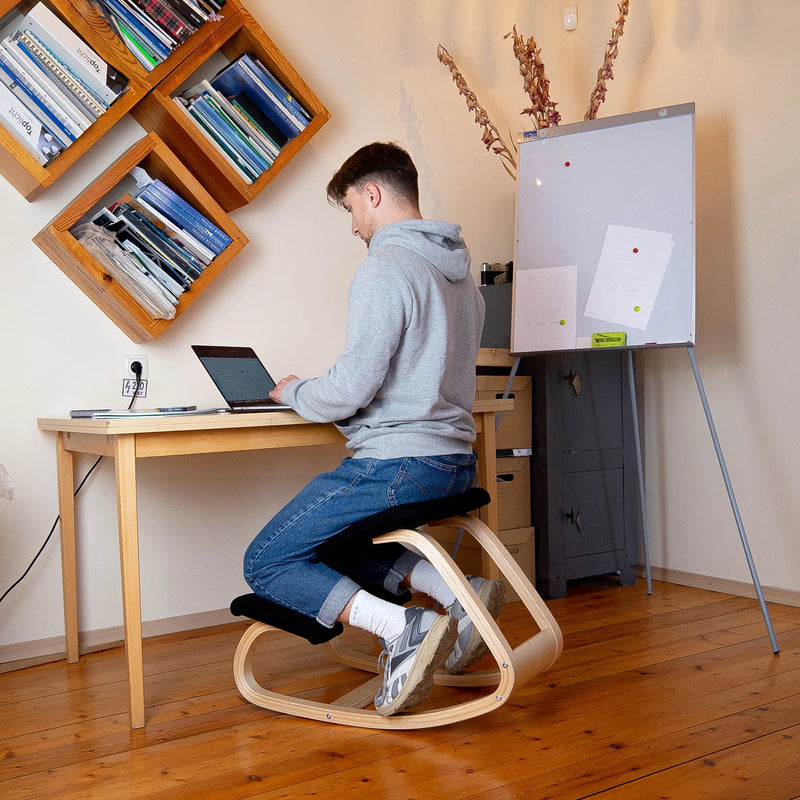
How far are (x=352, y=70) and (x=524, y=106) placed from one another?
82cm

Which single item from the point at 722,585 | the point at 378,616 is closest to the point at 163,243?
the point at 378,616

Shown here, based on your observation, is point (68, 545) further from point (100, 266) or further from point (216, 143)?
point (216, 143)

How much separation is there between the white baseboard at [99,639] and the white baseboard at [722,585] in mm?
1555

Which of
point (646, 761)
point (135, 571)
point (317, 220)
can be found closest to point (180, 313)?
point (317, 220)

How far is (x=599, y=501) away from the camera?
2977 millimetres

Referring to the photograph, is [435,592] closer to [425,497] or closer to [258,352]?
[425,497]

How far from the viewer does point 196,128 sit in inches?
93.3

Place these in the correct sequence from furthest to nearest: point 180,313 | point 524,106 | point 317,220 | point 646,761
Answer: point 524,106 < point 317,220 < point 180,313 < point 646,761

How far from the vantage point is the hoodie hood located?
1.79m

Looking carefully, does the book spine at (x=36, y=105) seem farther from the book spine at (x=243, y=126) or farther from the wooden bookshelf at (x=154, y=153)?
the book spine at (x=243, y=126)

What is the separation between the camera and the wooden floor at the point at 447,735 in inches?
57.2

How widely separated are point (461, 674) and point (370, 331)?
34.1 inches

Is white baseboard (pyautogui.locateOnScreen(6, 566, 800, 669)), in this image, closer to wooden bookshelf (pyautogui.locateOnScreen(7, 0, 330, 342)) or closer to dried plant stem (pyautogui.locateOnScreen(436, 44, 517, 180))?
wooden bookshelf (pyautogui.locateOnScreen(7, 0, 330, 342))

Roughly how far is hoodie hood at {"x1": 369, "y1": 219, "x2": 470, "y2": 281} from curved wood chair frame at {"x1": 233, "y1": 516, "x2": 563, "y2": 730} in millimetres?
569
